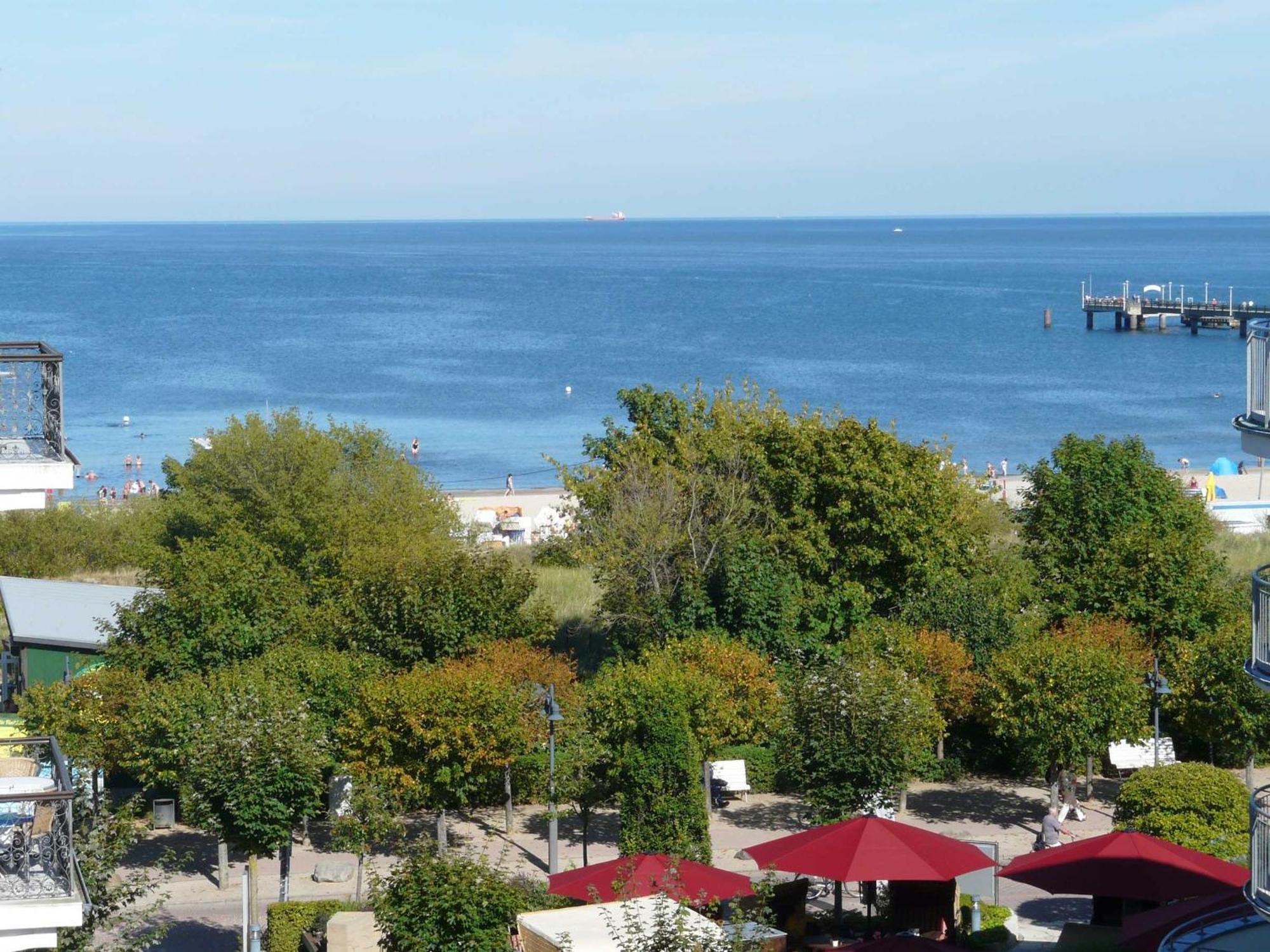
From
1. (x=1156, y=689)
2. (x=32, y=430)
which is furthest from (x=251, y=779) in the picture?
(x=1156, y=689)

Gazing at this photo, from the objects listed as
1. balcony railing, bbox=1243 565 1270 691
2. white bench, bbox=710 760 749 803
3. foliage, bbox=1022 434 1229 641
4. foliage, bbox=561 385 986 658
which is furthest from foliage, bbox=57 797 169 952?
foliage, bbox=1022 434 1229 641

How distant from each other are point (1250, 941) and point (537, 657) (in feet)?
45.0

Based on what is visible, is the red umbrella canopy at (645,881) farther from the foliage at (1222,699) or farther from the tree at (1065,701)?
the foliage at (1222,699)

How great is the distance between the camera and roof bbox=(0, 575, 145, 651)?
27234mm

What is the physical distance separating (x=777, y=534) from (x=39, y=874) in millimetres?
20948

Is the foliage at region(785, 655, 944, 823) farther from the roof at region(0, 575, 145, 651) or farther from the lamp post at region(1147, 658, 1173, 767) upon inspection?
the roof at region(0, 575, 145, 651)

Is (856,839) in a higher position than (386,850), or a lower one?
higher

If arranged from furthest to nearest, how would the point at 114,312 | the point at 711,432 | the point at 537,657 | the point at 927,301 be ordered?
1. the point at 927,301
2. the point at 114,312
3. the point at 711,432
4. the point at 537,657

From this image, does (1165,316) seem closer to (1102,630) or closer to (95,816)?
(1102,630)

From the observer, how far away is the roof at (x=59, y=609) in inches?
1072

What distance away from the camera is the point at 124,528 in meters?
43.8

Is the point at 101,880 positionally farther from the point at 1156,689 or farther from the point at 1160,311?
the point at 1160,311

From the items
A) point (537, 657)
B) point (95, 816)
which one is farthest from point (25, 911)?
point (537, 657)

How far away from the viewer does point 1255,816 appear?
11.1 m
